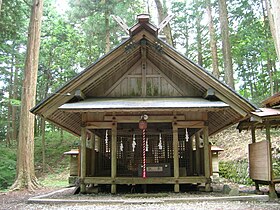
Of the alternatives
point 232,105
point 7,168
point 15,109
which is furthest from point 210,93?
point 15,109

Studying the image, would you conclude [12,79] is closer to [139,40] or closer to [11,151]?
[11,151]

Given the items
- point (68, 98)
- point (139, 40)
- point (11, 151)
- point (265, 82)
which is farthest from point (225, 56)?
point (11, 151)

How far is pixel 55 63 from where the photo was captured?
22.5 m

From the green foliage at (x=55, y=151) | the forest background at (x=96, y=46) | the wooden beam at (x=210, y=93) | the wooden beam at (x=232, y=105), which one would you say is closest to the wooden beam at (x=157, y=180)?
the wooden beam at (x=232, y=105)

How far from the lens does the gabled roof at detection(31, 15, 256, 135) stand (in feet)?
30.3

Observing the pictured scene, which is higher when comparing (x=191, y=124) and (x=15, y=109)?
(x=15, y=109)

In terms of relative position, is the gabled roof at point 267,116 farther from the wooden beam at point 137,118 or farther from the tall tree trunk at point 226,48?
the tall tree trunk at point 226,48

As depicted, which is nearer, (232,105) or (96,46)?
(232,105)

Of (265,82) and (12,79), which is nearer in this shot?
(265,82)

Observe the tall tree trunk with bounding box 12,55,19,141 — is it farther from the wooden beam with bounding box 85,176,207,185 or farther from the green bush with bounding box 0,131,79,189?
the wooden beam with bounding box 85,176,207,185

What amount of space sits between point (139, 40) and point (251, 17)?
14.1 meters

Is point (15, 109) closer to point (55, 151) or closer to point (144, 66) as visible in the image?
point (55, 151)

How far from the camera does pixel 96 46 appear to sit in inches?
→ 908

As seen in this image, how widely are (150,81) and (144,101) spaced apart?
121 cm
